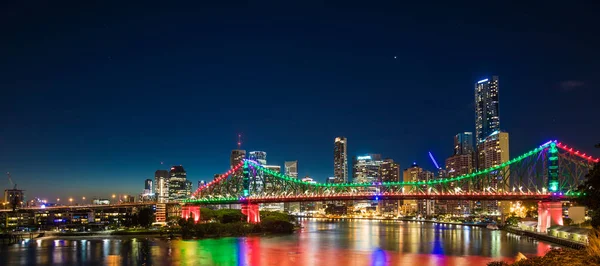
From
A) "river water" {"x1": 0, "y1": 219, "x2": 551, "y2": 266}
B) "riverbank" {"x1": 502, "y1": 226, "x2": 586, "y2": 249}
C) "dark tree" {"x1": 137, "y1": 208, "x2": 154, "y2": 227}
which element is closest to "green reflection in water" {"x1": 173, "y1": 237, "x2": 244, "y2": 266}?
"river water" {"x1": 0, "y1": 219, "x2": 551, "y2": 266}

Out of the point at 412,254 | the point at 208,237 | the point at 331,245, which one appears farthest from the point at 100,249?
the point at 412,254

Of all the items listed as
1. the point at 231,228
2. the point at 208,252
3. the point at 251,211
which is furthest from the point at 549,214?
the point at 251,211

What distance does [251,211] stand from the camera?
92.6m

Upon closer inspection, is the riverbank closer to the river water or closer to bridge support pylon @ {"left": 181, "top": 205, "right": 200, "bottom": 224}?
the river water

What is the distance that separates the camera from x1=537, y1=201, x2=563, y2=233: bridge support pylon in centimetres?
7038

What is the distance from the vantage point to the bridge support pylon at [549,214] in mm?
70375

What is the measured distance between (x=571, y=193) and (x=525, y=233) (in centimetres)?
1137

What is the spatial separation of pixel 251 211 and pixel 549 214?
4546 centimetres

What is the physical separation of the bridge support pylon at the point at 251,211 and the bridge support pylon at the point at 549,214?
43056mm

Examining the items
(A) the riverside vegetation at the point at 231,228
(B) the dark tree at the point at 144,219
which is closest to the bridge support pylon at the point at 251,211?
(A) the riverside vegetation at the point at 231,228

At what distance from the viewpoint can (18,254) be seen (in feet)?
186

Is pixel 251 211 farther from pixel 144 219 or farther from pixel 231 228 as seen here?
pixel 144 219

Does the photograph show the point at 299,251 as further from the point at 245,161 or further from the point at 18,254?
the point at 245,161

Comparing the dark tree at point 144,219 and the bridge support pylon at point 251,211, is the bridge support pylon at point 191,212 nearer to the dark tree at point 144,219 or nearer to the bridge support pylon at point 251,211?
the dark tree at point 144,219
